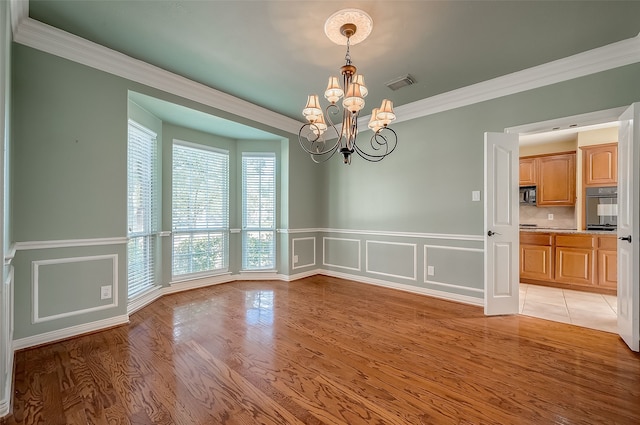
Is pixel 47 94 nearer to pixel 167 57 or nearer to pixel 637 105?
pixel 167 57

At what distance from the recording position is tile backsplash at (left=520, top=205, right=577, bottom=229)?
5.02 m

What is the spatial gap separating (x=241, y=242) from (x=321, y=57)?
10.9ft

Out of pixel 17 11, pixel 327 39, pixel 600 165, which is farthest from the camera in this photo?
pixel 600 165

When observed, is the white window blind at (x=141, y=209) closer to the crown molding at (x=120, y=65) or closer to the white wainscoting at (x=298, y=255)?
the crown molding at (x=120, y=65)

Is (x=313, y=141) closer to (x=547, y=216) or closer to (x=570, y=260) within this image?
(x=570, y=260)

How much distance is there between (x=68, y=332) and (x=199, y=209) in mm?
2207

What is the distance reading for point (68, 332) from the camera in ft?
8.42

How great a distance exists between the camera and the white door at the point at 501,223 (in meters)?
3.19

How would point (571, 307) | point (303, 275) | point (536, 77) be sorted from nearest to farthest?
1. point (536, 77)
2. point (571, 307)
3. point (303, 275)

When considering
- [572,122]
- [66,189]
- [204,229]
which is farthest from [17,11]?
[572,122]

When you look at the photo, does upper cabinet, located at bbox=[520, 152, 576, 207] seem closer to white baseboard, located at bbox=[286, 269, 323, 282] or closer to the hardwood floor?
the hardwood floor

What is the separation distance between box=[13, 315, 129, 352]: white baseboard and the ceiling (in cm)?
277

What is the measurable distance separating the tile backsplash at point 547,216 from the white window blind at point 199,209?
585cm


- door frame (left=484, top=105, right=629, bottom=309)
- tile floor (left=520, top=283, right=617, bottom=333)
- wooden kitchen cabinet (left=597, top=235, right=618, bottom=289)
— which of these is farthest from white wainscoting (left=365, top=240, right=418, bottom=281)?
wooden kitchen cabinet (left=597, top=235, right=618, bottom=289)
